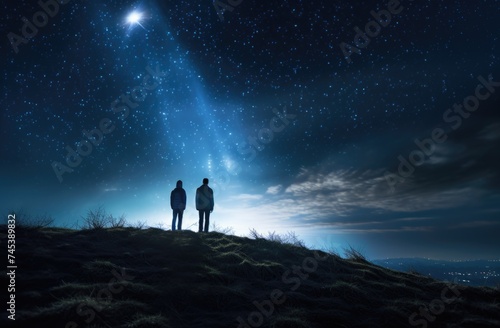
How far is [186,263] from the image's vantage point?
782cm

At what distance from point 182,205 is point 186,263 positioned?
549 centimetres

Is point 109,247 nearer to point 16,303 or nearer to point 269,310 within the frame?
point 16,303

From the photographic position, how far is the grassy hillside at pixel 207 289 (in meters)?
5.16

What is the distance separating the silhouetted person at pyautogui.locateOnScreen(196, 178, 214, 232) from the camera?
12664 millimetres

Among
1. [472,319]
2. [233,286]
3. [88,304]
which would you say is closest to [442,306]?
[472,319]

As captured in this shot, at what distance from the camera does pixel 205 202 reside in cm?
1265

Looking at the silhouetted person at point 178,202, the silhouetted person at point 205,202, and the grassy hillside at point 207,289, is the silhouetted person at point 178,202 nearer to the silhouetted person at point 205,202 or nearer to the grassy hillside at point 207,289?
the silhouetted person at point 205,202

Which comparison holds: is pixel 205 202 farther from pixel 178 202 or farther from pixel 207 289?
pixel 207 289

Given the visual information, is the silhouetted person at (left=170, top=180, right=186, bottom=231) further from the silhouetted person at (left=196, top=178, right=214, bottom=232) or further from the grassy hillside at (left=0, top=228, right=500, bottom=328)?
the grassy hillside at (left=0, top=228, right=500, bottom=328)

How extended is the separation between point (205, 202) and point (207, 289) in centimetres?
639

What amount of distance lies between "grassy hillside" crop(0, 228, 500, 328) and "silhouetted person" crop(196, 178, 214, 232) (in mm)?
2395

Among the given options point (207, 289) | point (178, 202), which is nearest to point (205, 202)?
point (178, 202)

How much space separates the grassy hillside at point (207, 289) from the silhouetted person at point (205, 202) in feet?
7.86

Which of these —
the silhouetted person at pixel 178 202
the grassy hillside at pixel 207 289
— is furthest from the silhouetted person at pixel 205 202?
the grassy hillside at pixel 207 289
